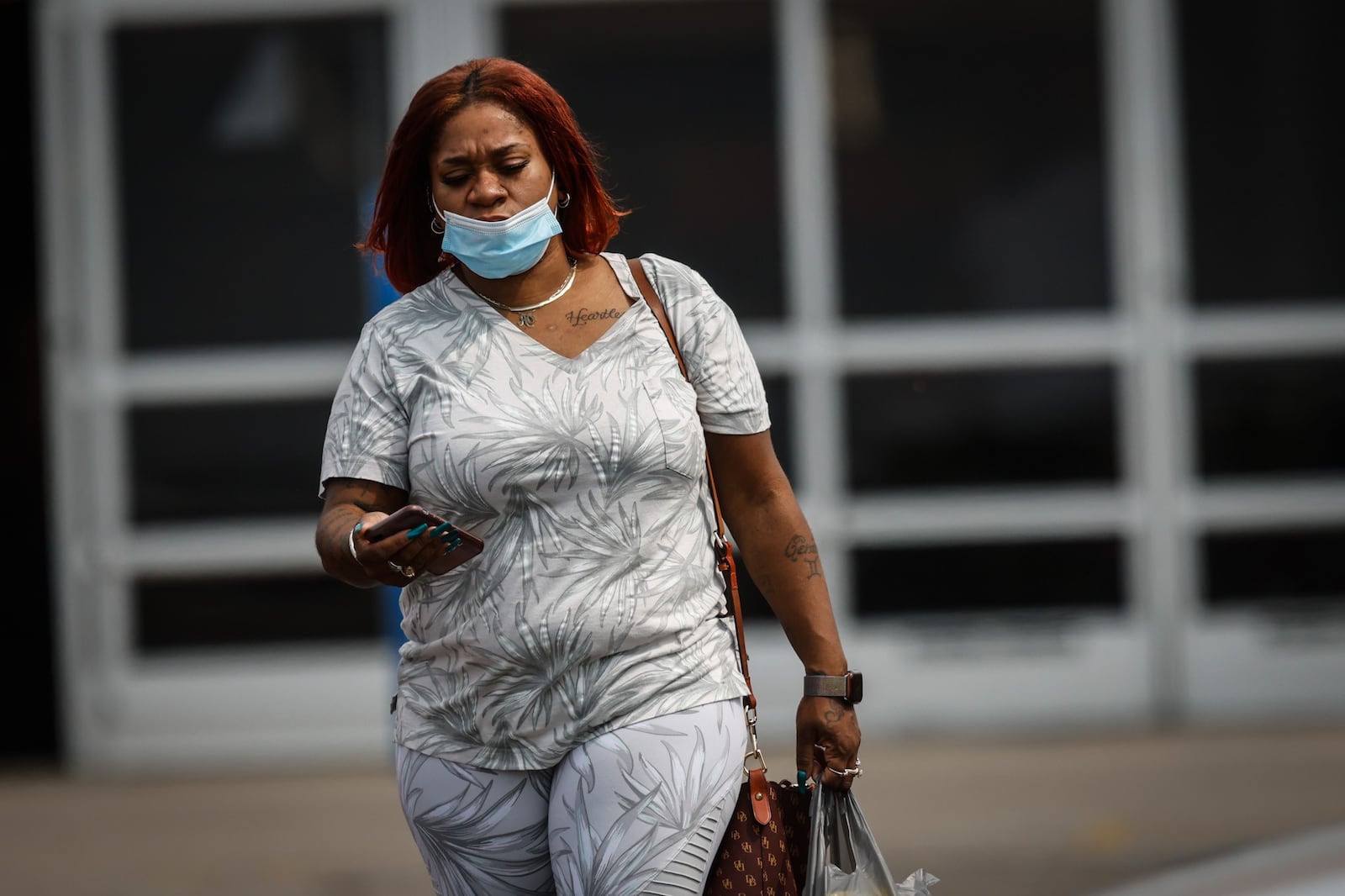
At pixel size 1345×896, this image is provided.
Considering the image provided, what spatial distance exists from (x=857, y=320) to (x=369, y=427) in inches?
195

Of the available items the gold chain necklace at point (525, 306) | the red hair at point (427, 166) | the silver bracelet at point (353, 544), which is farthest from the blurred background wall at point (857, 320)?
the silver bracelet at point (353, 544)

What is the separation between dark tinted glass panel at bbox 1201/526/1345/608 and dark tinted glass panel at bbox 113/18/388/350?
402 centimetres

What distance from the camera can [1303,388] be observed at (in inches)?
279

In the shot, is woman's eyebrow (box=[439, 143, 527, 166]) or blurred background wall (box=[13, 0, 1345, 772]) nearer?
woman's eyebrow (box=[439, 143, 527, 166])

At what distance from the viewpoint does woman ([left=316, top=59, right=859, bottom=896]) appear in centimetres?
A: 230

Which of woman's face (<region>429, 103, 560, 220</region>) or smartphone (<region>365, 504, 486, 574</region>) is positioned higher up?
woman's face (<region>429, 103, 560, 220</region>)

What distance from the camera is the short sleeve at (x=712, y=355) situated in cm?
248

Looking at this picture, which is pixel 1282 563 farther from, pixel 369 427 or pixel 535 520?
pixel 369 427

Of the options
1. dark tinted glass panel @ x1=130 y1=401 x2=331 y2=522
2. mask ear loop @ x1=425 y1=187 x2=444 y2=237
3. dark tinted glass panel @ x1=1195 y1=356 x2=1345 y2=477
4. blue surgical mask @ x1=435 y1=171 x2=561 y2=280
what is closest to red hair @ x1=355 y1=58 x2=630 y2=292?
mask ear loop @ x1=425 y1=187 x2=444 y2=237

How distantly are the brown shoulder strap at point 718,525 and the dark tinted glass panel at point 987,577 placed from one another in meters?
4.60

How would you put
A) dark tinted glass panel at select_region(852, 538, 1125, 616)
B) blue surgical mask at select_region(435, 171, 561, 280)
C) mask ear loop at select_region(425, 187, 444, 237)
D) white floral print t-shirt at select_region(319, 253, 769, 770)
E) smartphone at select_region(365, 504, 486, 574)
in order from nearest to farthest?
1. smartphone at select_region(365, 504, 486, 574)
2. white floral print t-shirt at select_region(319, 253, 769, 770)
3. blue surgical mask at select_region(435, 171, 561, 280)
4. mask ear loop at select_region(425, 187, 444, 237)
5. dark tinted glass panel at select_region(852, 538, 1125, 616)

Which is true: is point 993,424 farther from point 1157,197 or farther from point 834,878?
point 834,878

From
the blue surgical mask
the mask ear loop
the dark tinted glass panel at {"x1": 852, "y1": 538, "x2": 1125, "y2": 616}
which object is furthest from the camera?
the dark tinted glass panel at {"x1": 852, "y1": 538, "x2": 1125, "y2": 616}

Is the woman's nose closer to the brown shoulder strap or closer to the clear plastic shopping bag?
the brown shoulder strap
